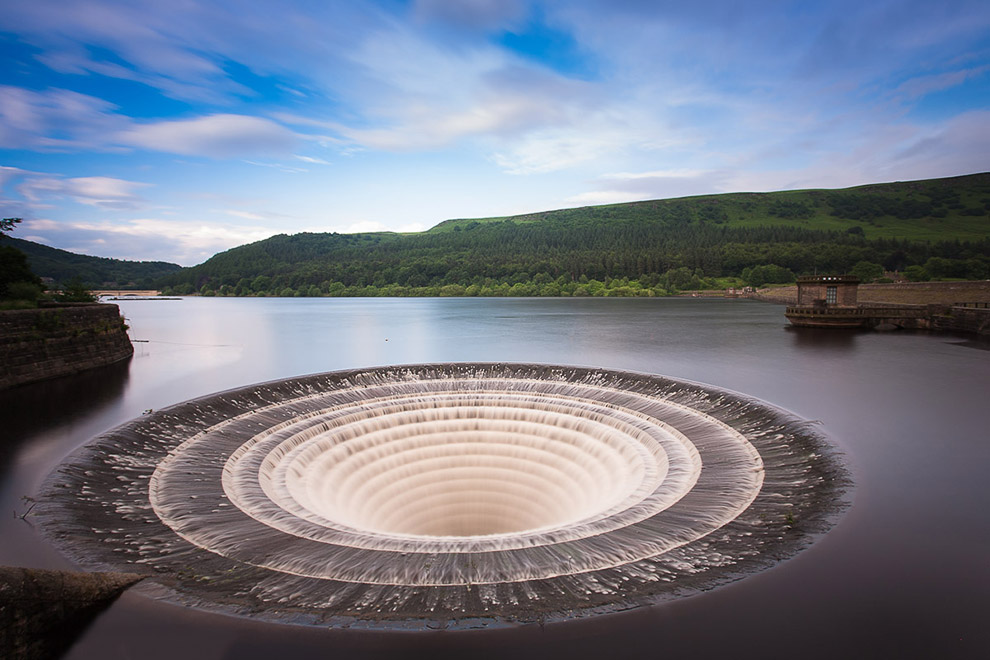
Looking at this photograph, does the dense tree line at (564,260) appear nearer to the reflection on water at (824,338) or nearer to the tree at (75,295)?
the reflection on water at (824,338)

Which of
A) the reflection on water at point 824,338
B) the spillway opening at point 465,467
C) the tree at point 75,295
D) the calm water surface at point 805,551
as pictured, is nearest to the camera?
the calm water surface at point 805,551

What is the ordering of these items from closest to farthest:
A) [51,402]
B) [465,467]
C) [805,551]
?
[805,551]
[465,467]
[51,402]

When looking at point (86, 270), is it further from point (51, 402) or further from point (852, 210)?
point (852, 210)

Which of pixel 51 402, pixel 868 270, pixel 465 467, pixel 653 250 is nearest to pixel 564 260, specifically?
pixel 653 250

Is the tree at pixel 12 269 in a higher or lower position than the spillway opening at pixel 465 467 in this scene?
higher

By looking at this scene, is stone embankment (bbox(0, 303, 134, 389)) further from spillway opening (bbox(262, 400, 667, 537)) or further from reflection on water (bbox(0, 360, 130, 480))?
spillway opening (bbox(262, 400, 667, 537))

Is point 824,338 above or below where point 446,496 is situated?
above

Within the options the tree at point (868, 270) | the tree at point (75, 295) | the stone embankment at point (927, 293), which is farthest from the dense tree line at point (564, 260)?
the tree at point (75, 295)
